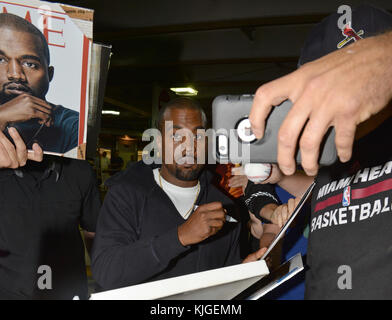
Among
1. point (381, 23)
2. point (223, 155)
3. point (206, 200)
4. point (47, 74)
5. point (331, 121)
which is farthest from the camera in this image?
point (206, 200)

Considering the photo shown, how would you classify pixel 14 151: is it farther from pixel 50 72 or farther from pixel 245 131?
pixel 245 131

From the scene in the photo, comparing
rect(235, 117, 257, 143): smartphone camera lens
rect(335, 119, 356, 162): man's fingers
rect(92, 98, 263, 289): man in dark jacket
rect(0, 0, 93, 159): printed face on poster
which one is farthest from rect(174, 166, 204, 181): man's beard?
rect(335, 119, 356, 162): man's fingers

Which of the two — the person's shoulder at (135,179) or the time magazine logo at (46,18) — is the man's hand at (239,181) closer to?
the person's shoulder at (135,179)

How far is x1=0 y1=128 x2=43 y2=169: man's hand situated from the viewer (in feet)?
2.97

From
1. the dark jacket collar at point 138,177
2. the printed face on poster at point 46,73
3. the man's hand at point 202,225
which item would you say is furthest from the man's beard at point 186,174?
the printed face on poster at point 46,73

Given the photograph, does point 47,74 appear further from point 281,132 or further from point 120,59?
point 120,59

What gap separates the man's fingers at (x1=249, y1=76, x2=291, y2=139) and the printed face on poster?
0.68 m

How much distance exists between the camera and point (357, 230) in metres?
0.82

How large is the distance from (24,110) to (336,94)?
2.78 feet

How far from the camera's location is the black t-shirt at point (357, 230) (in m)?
0.76

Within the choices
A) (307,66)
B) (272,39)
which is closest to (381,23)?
(307,66)

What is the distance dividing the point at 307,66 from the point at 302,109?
0.23 ft

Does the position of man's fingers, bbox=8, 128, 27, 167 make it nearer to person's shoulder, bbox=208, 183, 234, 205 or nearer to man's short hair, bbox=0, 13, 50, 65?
man's short hair, bbox=0, 13, 50, 65

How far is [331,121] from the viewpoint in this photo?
17.0 inches
